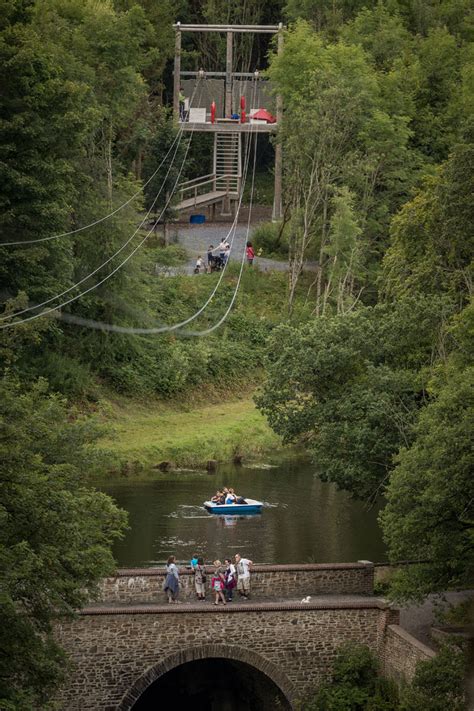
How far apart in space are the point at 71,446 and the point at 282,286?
3928 cm

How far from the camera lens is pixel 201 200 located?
85.5m

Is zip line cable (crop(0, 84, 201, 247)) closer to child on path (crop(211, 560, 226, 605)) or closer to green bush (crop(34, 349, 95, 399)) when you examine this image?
green bush (crop(34, 349, 95, 399))

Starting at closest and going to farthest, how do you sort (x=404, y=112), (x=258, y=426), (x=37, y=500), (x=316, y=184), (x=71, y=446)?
1. (x=37, y=500)
2. (x=71, y=446)
3. (x=258, y=426)
4. (x=316, y=184)
5. (x=404, y=112)

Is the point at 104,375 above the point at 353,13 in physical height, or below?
below

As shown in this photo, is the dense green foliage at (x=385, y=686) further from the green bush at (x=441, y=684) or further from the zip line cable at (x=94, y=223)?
the zip line cable at (x=94, y=223)

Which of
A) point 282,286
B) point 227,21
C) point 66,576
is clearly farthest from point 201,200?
point 66,576

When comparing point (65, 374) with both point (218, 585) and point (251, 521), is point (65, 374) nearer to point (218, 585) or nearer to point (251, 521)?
point (251, 521)

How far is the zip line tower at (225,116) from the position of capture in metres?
84.6

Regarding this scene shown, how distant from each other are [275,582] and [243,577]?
95cm

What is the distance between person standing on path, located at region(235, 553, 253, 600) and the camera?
138 feet

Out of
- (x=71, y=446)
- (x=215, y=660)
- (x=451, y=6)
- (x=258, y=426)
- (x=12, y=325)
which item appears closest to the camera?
(x=71, y=446)

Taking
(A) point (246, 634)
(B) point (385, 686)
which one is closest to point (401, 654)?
(B) point (385, 686)

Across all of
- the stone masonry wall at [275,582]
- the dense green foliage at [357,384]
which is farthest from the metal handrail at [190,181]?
the stone masonry wall at [275,582]

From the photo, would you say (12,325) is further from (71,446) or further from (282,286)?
(282,286)
